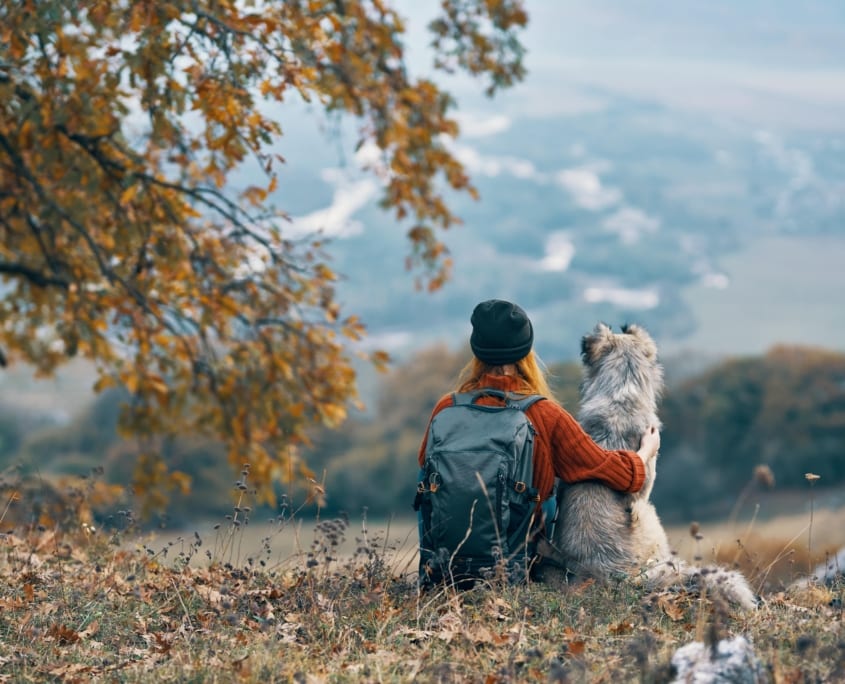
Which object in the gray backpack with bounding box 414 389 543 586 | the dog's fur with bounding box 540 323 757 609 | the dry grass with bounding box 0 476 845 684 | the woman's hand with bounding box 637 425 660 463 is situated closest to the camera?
the dry grass with bounding box 0 476 845 684

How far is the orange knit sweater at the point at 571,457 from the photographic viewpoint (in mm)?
5035

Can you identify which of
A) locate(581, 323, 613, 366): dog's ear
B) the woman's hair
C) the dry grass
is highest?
locate(581, 323, 613, 366): dog's ear

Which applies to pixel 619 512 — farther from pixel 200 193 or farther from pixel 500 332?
pixel 200 193

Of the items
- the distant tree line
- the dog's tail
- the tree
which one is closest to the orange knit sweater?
the dog's tail

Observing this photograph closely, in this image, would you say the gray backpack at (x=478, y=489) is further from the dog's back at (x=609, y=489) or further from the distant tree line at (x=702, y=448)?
the distant tree line at (x=702, y=448)

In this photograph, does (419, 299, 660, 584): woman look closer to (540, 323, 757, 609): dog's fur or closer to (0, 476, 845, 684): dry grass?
(540, 323, 757, 609): dog's fur

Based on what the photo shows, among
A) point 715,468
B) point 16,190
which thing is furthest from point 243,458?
point 715,468

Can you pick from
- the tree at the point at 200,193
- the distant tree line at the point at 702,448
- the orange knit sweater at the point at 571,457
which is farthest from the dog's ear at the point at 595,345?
the distant tree line at the point at 702,448

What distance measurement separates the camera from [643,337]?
229 inches

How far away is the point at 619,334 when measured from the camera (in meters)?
5.79

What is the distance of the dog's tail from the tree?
13.7 feet

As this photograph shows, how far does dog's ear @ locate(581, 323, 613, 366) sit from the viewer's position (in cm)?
569

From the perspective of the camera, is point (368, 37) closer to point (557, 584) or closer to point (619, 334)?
point (619, 334)

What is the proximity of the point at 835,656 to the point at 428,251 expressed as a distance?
8792 mm
